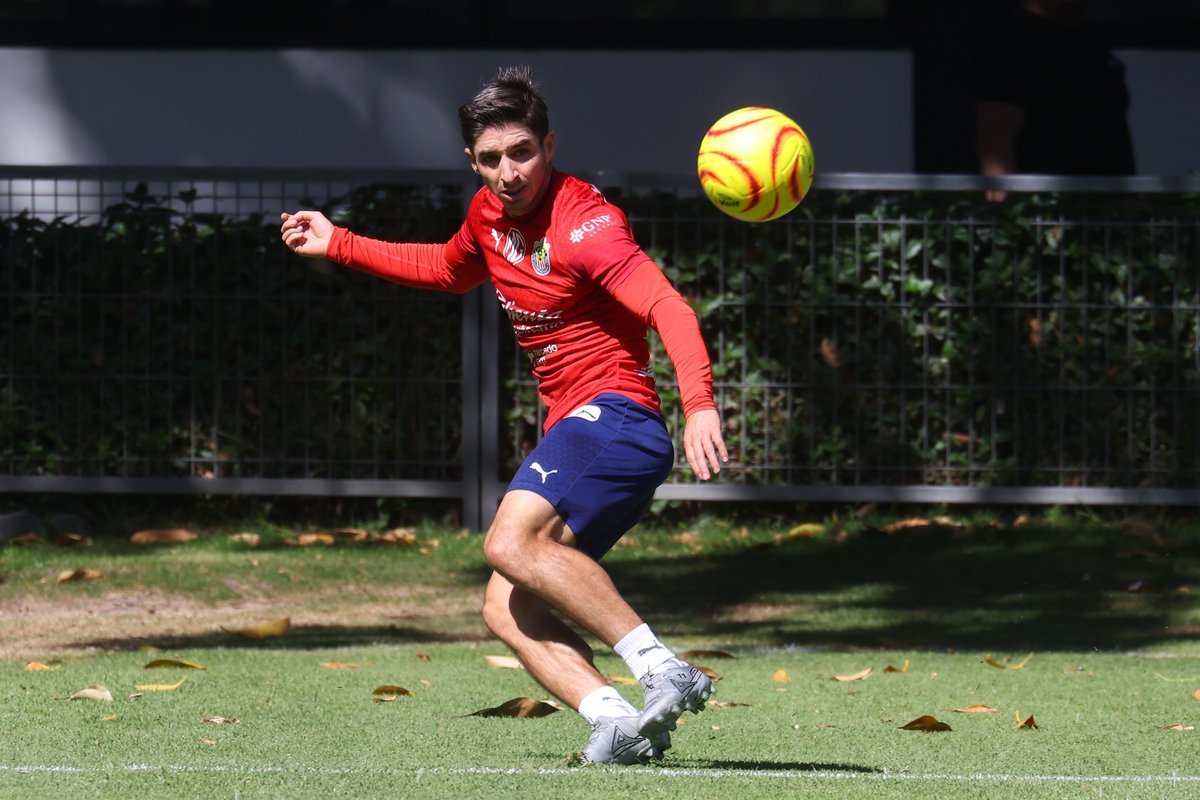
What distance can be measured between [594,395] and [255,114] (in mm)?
7327

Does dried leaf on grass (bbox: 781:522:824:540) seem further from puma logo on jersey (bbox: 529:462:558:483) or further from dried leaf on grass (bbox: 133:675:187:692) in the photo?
puma logo on jersey (bbox: 529:462:558:483)

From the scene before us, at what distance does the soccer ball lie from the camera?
17.7ft

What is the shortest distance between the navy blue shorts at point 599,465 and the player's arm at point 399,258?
750 mm

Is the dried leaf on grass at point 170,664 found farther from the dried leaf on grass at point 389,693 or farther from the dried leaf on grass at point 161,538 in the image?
the dried leaf on grass at point 161,538

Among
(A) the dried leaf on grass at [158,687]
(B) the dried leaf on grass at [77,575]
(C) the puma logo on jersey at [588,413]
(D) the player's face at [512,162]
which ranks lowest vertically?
(A) the dried leaf on grass at [158,687]

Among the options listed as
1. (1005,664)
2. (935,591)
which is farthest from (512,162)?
(935,591)

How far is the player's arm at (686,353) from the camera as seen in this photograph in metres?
4.38

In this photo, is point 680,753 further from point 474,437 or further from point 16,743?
point 474,437

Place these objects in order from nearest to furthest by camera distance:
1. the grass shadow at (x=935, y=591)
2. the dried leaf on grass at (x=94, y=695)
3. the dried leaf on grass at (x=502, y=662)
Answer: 1. the dried leaf on grass at (x=94, y=695)
2. the dried leaf on grass at (x=502, y=662)
3. the grass shadow at (x=935, y=591)

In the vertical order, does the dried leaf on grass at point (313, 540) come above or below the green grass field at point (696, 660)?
above

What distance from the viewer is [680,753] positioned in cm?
529

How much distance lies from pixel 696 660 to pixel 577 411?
8.86ft

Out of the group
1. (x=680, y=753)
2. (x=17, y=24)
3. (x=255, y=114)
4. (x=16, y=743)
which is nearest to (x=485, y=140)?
(x=680, y=753)

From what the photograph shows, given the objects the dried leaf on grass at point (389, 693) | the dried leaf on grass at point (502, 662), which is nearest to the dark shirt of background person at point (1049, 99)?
the dried leaf on grass at point (502, 662)
